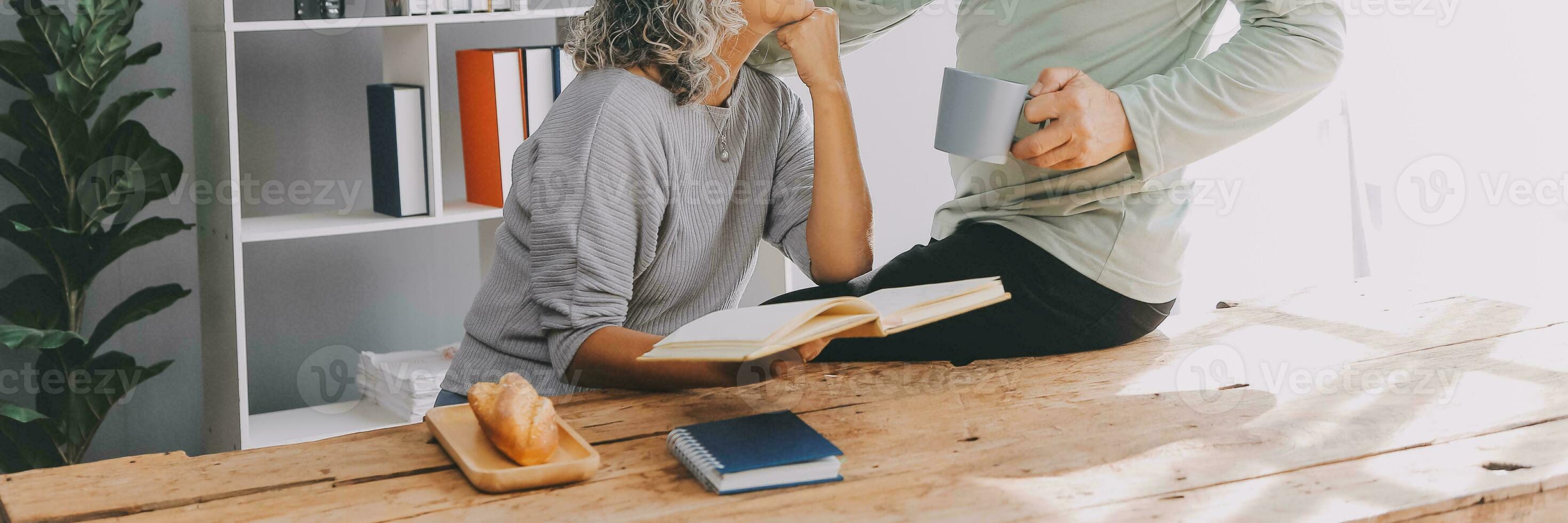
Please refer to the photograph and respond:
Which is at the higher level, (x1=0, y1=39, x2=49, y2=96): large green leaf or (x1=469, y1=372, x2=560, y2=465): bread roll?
(x1=0, y1=39, x2=49, y2=96): large green leaf

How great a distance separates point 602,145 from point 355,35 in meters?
1.45

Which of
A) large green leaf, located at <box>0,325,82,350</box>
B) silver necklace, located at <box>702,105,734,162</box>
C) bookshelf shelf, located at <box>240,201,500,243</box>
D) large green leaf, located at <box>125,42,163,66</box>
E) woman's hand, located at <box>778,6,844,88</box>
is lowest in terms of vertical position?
large green leaf, located at <box>0,325,82,350</box>

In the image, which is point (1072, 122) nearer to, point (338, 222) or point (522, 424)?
point (522, 424)

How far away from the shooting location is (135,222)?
2.49 meters

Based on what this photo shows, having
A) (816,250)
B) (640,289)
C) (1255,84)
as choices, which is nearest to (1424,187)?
(1255,84)

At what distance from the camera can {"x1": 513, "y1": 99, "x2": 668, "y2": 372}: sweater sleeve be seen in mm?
1334

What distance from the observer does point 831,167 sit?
1.59 metres

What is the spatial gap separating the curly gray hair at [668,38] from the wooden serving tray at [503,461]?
518mm

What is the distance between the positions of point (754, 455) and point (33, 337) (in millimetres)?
1682

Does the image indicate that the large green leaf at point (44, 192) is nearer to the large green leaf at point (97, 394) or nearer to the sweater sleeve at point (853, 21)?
the large green leaf at point (97, 394)

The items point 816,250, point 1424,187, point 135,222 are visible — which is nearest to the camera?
point 816,250

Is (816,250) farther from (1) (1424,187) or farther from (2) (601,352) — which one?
(1) (1424,187)

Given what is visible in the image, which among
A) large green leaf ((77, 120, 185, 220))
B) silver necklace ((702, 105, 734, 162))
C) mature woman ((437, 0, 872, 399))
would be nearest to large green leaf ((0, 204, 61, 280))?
large green leaf ((77, 120, 185, 220))

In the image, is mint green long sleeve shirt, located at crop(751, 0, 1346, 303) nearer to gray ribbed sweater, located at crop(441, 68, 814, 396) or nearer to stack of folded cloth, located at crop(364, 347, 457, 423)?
gray ribbed sweater, located at crop(441, 68, 814, 396)
